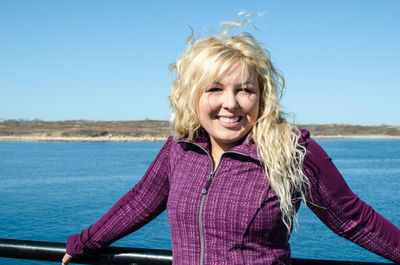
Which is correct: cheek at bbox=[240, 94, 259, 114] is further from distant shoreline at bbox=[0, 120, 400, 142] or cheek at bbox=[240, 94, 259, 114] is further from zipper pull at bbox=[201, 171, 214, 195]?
distant shoreline at bbox=[0, 120, 400, 142]

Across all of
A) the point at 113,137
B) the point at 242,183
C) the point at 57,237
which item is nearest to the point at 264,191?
the point at 242,183

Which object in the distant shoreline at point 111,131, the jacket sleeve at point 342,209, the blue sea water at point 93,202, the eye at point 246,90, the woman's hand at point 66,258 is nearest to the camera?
the jacket sleeve at point 342,209

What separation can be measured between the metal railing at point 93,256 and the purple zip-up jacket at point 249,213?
9cm

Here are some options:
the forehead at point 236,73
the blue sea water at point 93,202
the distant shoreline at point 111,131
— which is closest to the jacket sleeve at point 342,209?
the forehead at point 236,73

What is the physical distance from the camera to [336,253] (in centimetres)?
1314

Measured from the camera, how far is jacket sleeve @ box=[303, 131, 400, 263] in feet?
4.04

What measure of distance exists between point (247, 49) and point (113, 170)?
107ft

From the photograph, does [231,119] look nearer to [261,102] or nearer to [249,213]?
[261,102]

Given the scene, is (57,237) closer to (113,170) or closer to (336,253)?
(336,253)

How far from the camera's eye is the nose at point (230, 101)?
4.31ft

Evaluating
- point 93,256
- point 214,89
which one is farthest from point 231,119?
point 93,256

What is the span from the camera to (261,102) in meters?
1.38

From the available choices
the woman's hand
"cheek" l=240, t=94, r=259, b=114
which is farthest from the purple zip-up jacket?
the woman's hand

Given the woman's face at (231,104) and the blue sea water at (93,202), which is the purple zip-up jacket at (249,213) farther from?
the blue sea water at (93,202)
